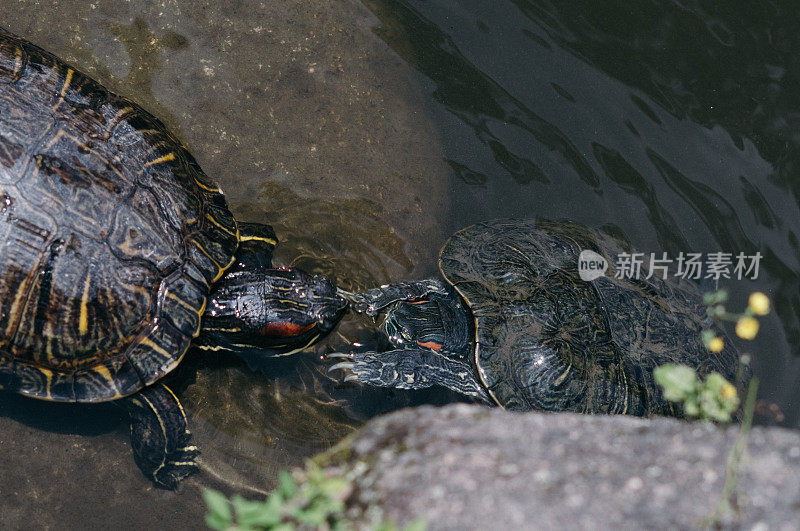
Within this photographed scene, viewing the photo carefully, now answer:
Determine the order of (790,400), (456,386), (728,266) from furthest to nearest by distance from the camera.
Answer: (728,266) < (790,400) < (456,386)

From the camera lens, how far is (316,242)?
5484 millimetres

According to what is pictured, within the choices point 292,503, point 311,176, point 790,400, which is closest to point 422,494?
point 292,503

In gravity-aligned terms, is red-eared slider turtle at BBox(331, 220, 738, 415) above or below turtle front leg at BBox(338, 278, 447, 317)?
above

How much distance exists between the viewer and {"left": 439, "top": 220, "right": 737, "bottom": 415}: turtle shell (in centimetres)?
436

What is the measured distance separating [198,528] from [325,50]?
4519mm

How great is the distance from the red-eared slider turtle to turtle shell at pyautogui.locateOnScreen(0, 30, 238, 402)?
1468mm

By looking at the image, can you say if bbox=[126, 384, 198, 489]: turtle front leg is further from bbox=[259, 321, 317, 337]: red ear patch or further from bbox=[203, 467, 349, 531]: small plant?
bbox=[203, 467, 349, 531]: small plant

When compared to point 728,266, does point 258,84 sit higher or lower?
lower

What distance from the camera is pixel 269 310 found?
181 inches

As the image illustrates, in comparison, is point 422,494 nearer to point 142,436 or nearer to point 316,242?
point 142,436

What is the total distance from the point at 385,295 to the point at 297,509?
10.1 ft

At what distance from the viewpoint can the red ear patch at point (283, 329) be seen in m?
4.59

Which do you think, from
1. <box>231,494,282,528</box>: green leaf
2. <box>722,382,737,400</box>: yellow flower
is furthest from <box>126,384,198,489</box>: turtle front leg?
<box>722,382,737,400</box>: yellow flower

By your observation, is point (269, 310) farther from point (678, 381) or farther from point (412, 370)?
point (678, 381)
